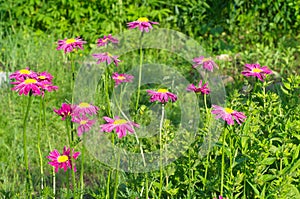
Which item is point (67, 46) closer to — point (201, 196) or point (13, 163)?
point (201, 196)

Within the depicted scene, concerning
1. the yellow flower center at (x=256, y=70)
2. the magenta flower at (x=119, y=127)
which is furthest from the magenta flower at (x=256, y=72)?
the magenta flower at (x=119, y=127)

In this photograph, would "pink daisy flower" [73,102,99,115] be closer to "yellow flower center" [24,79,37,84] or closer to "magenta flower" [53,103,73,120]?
"magenta flower" [53,103,73,120]

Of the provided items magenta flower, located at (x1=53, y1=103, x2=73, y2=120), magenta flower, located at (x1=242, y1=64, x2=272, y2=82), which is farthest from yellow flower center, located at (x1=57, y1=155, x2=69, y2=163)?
magenta flower, located at (x1=242, y1=64, x2=272, y2=82)

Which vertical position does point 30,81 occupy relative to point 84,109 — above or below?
above

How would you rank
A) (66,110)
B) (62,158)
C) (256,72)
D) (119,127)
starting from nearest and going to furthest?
(119,127) < (66,110) < (62,158) < (256,72)

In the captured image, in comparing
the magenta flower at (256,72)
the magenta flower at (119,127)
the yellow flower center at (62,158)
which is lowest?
the yellow flower center at (62,158)

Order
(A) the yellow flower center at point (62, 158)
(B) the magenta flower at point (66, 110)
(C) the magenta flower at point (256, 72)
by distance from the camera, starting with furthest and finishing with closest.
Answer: (C) the magenta flower at point (256, 72)
(A) the yellow flower center at point (62, 158)
(B) the magenta flower at point (66, 110)

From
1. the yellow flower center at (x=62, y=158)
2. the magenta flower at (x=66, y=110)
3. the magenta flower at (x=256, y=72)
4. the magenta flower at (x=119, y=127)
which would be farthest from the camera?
the magenta flower at (x=256, y=72)

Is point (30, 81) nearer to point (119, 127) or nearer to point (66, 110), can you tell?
point (66, 110)

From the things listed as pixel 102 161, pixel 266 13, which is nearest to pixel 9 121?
pixel 102 161

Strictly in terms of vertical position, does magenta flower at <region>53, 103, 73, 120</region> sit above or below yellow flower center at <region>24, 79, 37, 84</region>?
below

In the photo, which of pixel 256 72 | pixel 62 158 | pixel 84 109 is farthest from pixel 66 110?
pixel 256 72

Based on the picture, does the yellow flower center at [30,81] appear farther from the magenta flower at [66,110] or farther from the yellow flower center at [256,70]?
the yellow flower center at [256,70]

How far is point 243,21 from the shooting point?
612cm
